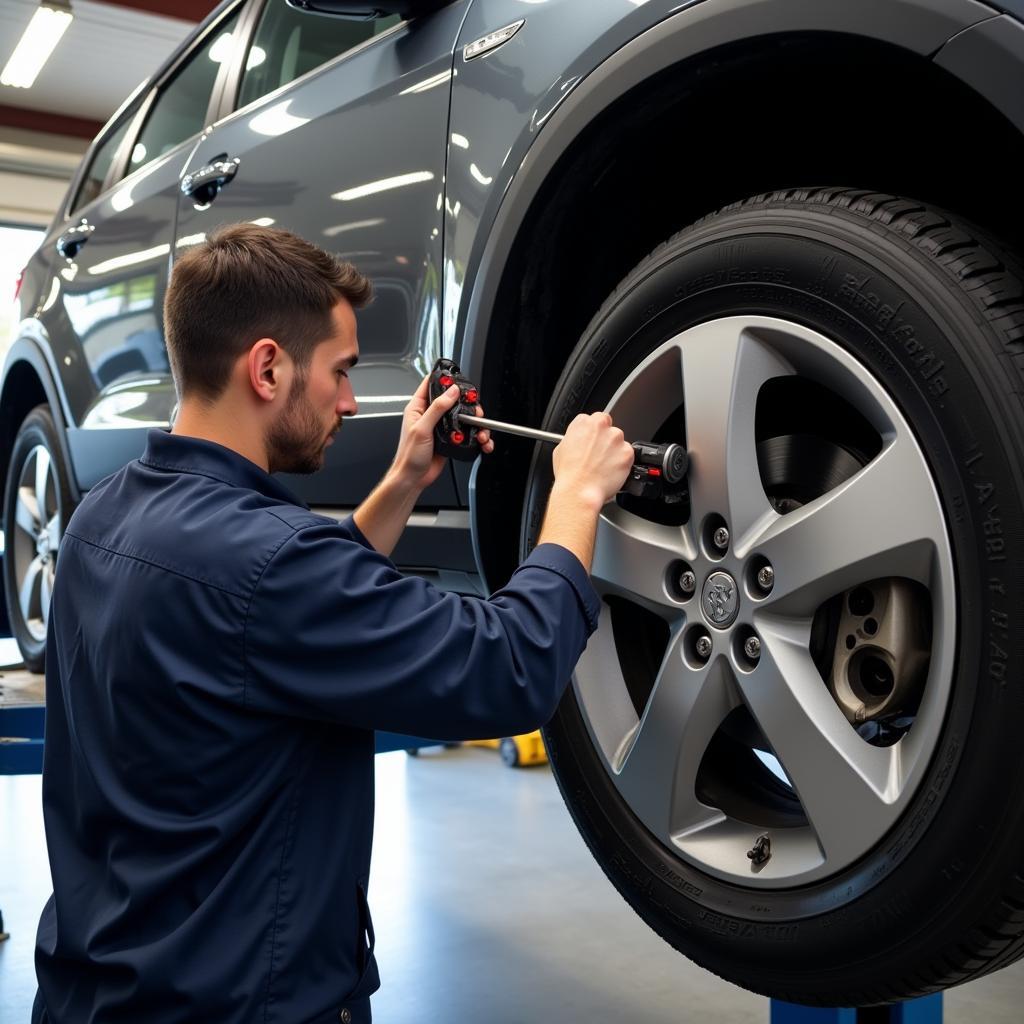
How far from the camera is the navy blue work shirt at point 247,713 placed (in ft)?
3.43

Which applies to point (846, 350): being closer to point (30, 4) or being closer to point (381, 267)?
point (381, 267)

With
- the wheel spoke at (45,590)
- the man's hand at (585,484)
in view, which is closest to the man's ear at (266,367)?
the man's hand at (585,484)

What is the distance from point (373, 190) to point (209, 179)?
0.50 metres

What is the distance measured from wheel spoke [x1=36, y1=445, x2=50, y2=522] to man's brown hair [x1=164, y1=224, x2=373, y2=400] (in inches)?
64.9

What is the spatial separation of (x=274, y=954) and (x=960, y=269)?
855 millimetres

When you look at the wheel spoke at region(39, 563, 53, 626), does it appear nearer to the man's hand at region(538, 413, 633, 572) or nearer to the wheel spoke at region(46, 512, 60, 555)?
the wheel spoke at region(46, 512, 60, 555)

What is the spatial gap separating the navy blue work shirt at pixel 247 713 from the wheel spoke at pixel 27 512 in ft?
5.85

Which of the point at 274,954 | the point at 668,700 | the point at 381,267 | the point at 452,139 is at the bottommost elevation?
the point at 274,954

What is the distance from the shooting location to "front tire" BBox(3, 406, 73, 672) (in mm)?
2664

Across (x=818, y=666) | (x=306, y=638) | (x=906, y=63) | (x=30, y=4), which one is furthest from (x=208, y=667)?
(x=30, y=4)

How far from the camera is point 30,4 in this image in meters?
7.21

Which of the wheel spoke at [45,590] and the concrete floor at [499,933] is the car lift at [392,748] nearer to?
the wheel spoke at [45,590]

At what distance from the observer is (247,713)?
1.09 meters

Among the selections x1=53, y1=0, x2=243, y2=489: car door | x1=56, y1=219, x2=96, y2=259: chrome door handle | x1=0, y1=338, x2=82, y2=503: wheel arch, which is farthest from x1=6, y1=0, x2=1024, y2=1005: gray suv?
x1=0, y1=338, x2=82, y2=503: wheel arch
